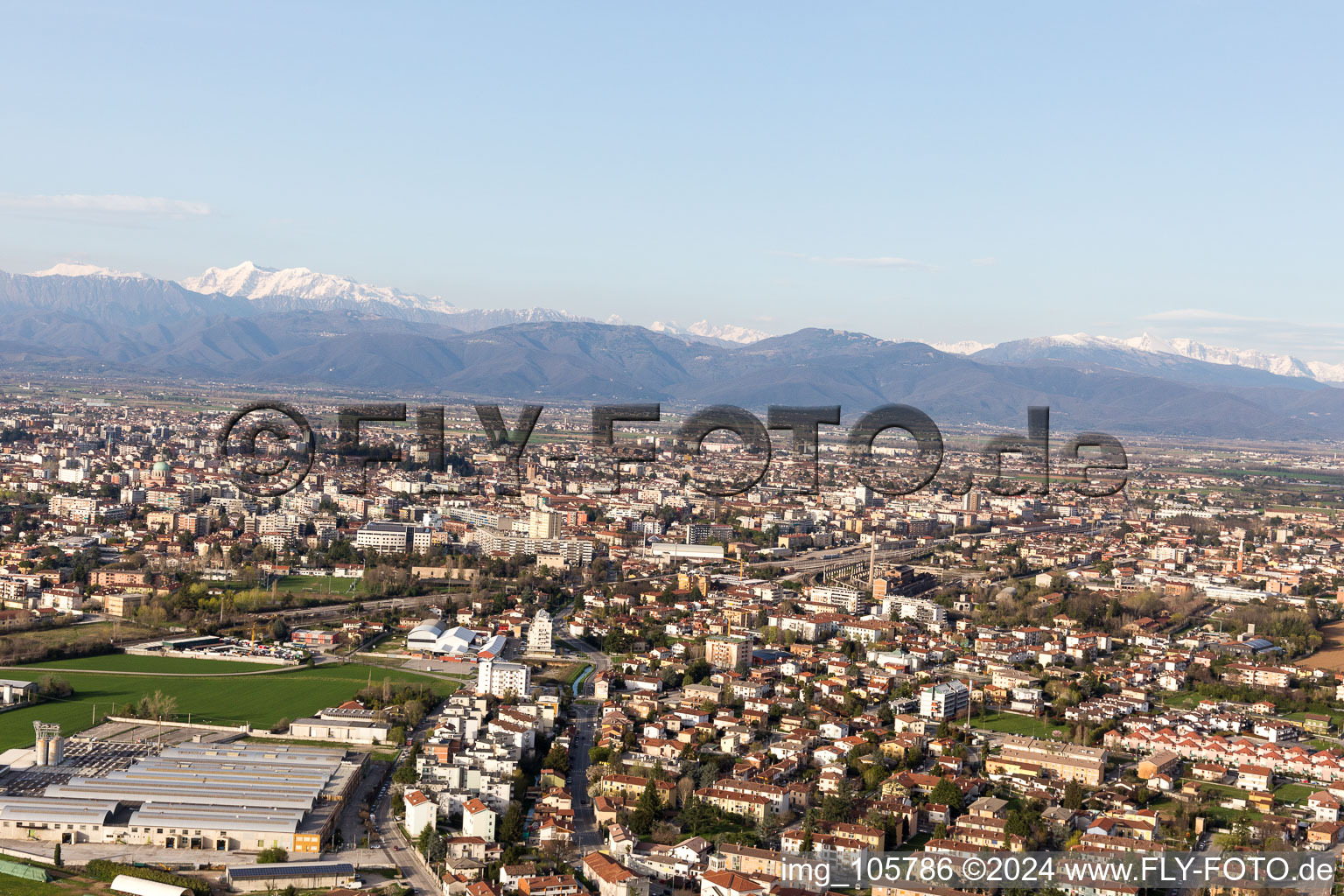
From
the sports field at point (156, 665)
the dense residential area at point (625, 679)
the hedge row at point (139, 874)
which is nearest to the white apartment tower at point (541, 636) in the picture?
the dense residential area at point (625, 679)

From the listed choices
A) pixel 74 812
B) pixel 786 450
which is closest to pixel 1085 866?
pixel 74 812

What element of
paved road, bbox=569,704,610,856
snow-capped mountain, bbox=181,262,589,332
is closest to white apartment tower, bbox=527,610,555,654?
paved road, bbox=569,704,610,856

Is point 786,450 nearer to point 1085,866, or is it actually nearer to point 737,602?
point 737,602

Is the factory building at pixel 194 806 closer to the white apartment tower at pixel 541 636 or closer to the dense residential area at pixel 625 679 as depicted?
the dense residential area at pixel 625 679

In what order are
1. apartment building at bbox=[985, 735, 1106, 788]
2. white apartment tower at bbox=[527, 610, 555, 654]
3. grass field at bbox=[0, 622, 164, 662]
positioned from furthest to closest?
white apartment tower at bbox=[527, 610, 555, 654] → grass field at bbox=[0, 622, 164, 662] → apartment building at bbox=[985, 735, 1106, 788]

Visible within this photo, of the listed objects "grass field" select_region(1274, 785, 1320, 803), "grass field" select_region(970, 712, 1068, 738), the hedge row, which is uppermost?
the hedge row
